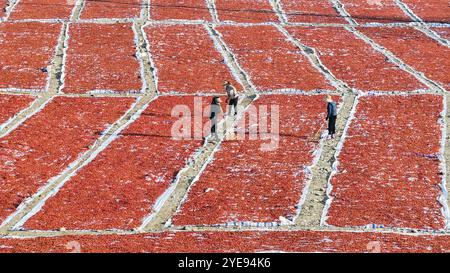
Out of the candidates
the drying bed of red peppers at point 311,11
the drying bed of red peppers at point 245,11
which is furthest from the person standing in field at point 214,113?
the drying bed of red peppers at point 311,11

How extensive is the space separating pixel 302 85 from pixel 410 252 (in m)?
24.0

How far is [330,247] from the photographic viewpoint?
23.3m

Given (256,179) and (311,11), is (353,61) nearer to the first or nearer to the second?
(311,11)

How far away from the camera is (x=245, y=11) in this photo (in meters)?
70.1

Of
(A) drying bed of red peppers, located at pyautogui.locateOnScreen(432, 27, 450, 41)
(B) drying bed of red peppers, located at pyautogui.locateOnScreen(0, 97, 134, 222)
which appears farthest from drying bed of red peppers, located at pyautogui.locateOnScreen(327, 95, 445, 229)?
(A) drying bed of red peppers, located at pyautogui.locateOnScreen(432, 27, 450, 41)

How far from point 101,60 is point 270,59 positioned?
396 inches

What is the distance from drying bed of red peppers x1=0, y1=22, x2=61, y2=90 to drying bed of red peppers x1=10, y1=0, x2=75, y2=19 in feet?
9.95

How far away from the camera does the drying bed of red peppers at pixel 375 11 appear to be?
224ft

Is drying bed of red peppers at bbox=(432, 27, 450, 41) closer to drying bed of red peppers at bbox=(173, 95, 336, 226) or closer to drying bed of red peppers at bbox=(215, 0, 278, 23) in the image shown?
drying bed of red peppers at bbox=(215, 0, 278, 23)

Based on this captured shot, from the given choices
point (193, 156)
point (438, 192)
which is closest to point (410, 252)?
point (438, 192)

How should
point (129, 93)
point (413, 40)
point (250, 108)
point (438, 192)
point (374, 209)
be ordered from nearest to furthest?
point (374, 209) < point (438, 192) < point (250, 108) < point (129, 93) < point (413, 40)

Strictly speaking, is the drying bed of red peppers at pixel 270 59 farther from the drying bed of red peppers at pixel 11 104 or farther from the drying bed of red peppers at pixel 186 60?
the drying bed of red peppers at pixel 11 104

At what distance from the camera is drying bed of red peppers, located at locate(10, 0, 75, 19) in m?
66.8
